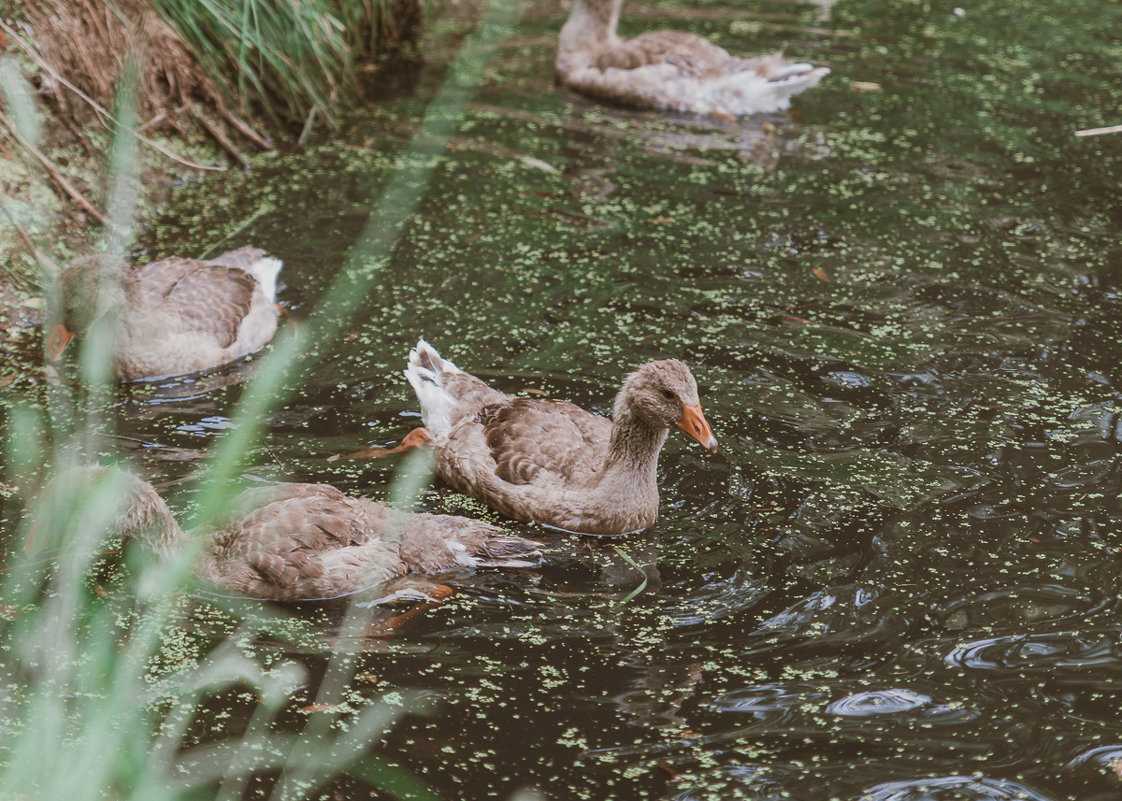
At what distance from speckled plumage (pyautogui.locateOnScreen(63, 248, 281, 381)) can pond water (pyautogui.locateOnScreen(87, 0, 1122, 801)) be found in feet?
0.55

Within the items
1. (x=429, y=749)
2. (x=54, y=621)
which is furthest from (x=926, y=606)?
(x=54, y=621)

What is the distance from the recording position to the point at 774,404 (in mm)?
5566

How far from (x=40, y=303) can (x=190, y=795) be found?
3.66m

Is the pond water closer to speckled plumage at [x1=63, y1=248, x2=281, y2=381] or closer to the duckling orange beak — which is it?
speckled plumage at [x1=63, y1=248, x2=281, y2=381]

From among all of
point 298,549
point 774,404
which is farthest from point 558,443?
point 298,549

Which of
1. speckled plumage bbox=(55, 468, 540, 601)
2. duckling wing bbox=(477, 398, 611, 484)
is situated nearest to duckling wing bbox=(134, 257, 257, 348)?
duckling wing bbox=(477, 398, 611, 484)

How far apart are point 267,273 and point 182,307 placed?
1.82 feet

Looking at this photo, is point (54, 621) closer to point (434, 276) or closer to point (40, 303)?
point (40, 303)

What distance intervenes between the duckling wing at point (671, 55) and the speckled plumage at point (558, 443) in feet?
14.3

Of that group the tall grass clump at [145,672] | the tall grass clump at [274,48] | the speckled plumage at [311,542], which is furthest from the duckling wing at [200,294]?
the tall grass clump at [274,48]

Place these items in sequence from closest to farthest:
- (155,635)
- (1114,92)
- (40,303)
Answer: (155,635) → (40,303) → (1114,92)

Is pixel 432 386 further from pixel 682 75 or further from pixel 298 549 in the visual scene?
pixel 682 75

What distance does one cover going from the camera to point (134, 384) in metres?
5.77

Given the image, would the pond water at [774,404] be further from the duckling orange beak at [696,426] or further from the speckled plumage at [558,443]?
the duckling orange beak at [696,426]
